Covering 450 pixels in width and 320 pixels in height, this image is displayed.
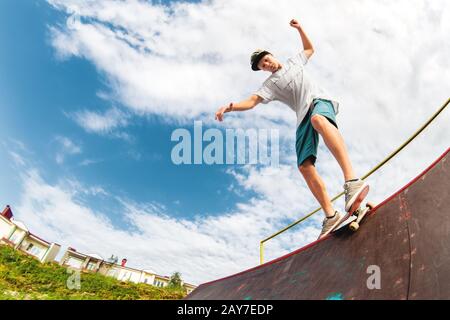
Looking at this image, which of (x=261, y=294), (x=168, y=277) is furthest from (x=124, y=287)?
(x=168, y=277)

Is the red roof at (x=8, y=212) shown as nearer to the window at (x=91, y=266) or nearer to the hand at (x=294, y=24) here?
the window at (x=91, y=266)

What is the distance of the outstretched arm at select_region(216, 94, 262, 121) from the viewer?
3215mm

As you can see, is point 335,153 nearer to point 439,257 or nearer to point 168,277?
point 439,257

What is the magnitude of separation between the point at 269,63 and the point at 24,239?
39.4 metres

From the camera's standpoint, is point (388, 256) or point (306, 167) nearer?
point (388, 256)

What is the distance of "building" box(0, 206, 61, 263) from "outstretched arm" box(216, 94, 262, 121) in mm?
33796

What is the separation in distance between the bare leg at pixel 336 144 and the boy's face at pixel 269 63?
1.08m

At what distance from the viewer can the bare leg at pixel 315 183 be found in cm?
309

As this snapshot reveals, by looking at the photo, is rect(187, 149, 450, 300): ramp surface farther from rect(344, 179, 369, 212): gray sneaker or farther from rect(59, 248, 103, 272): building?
rect(59, 248, 103, 272): building

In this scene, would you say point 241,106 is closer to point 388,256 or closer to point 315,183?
point 315,183

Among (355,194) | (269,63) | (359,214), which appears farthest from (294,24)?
(359,214)

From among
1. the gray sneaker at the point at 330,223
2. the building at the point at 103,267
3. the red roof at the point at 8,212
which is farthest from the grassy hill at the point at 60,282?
the red roof at the point at 8,212

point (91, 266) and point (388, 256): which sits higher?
point (91, 266)

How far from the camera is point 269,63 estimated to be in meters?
3.54
